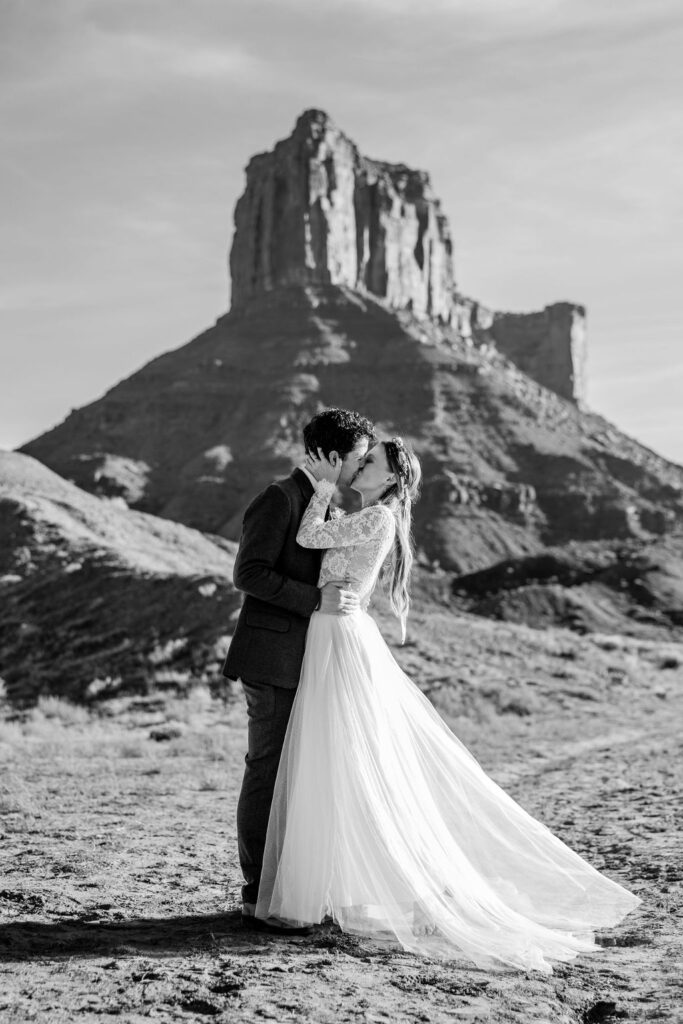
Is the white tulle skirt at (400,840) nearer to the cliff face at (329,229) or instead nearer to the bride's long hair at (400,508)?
the bride's long hair at (400,508)

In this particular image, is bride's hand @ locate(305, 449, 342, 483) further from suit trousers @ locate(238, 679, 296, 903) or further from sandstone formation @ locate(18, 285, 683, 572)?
sandstone formation @ locate(18, 285, 683, 572)

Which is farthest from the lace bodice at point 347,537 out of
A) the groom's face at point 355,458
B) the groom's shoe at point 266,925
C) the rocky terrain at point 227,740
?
the rocky terrain at point 227,740

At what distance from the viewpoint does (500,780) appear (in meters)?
11.7

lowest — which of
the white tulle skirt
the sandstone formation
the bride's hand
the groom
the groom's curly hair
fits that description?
the white tulle skirt

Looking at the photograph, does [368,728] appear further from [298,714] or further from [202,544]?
[202,544]

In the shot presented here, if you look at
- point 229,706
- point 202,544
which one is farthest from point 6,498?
point 229,706

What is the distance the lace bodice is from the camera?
17.5 feet

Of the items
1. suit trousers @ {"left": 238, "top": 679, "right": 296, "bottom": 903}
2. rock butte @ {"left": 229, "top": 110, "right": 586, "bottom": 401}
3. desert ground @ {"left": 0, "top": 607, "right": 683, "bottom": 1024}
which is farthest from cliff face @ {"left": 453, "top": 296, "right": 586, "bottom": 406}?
suit trousers @ {"left": 238, "top": 679, "right": 296, "bottom": 903}

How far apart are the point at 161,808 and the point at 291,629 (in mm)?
4361

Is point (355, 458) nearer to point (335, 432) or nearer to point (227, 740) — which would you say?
point (335, 432)

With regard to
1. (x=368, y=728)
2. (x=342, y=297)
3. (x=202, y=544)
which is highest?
(x=342, y=297)

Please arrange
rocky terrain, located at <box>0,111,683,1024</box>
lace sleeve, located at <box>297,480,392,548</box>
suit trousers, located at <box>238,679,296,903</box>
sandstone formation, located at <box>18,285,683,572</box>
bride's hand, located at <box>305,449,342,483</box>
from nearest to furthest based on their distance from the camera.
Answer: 1. rocky terrain, located at <box>0,111,683,1024</box>
2. suit trousers, located at <box>238,679,296,903</box>
3. lace sleeve, located at <box>297,480,392,548</box>
4. bride's hand, located at <box>305,449,342,483</box>
5. sandstone formation, located at <box>18,285,683,572</box>

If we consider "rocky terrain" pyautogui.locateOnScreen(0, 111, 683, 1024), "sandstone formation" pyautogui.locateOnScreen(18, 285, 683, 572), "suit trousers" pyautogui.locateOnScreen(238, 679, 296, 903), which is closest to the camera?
"rocky terrain" pyautogui.locateOnScreen(0, 111, 683, 1024)

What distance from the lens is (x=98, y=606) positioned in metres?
25.4
